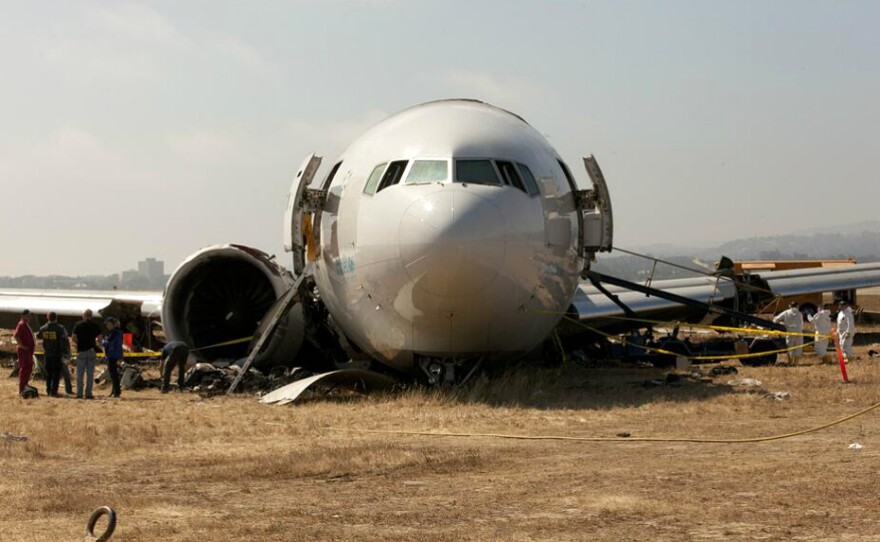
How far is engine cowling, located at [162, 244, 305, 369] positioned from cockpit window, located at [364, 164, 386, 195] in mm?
4562

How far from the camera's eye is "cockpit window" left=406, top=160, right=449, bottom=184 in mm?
15352

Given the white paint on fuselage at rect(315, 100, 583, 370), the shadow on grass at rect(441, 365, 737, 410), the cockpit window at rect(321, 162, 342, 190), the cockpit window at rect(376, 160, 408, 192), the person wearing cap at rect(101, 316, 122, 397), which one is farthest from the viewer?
the person wearing cap at rect(101, 316, 122, 397)

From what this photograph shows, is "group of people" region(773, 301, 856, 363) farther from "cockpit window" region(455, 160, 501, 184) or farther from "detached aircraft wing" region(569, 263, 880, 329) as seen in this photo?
"cockpit window" region(455, 160, 501, 184)

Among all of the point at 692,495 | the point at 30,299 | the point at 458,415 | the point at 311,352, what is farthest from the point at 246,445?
the point at 30,299

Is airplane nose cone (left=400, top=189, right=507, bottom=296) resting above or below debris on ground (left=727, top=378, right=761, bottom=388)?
above

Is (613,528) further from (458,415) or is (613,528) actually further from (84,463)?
(458,415)

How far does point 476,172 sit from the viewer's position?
1548 cm

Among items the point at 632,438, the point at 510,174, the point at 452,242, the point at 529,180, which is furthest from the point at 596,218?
the point at 632,438

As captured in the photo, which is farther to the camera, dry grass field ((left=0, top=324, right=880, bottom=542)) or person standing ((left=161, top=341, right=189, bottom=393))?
person standing ((left=161, top=341, right=189, bottom=393))

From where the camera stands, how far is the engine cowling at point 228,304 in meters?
20.8

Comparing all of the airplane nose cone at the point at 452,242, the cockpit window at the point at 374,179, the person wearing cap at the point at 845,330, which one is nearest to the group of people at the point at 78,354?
the cockpit window at the point at 374,179

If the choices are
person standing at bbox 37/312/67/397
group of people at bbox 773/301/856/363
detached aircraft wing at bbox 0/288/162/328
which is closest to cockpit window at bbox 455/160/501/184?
person standing at bbox 37/312/67/397

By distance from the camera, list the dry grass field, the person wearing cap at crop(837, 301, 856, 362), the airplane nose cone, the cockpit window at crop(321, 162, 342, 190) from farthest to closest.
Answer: the person wearing cap at crop(837, 301, 856, 362) → the cockpit window at crop(321, 162, 342, 190) → the airplane nose cone → the dry grass field

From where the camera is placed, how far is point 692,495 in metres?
8.36
